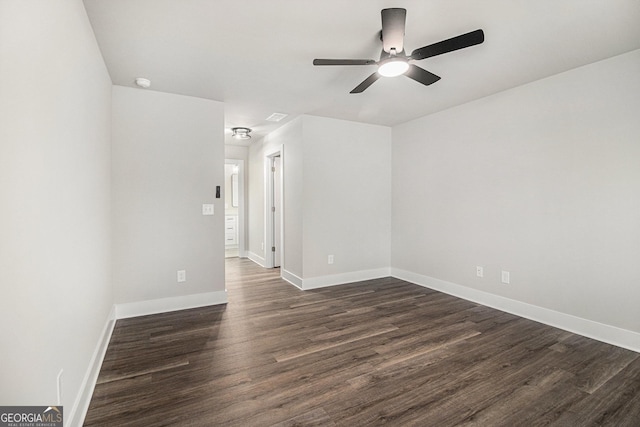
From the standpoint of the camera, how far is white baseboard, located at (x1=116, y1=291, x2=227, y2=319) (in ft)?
10.3

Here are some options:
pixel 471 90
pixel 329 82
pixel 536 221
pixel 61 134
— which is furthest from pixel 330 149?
pixel 61 134

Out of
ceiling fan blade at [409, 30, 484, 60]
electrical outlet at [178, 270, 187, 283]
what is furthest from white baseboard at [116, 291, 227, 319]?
ceiling fan blade at [409, 30, 484, 60]

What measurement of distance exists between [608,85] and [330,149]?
306 centimetres

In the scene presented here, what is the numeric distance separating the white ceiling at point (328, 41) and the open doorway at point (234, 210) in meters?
3.30

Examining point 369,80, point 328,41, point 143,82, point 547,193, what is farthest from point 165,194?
point 547,193

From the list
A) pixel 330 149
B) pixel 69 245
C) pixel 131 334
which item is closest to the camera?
pixel 69 245

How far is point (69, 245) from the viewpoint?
1.55 metres

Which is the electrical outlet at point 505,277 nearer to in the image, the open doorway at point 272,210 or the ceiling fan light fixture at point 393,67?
the ceiling fan light fixture at point 393,67

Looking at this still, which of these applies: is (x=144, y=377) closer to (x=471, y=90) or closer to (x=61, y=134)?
(x=61, y=134)

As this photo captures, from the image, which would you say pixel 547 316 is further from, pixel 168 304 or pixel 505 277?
pixel 168 304

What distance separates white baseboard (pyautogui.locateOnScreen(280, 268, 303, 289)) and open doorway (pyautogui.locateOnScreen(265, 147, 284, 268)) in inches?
22.2

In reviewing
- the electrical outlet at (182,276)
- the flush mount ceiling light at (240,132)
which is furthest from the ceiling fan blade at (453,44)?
the flush mount ceiling light at (240,132)

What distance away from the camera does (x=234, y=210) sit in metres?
7.66

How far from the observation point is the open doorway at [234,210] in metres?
6.63
